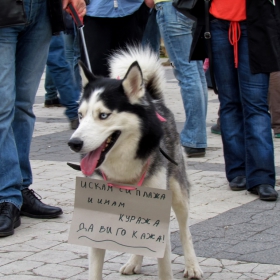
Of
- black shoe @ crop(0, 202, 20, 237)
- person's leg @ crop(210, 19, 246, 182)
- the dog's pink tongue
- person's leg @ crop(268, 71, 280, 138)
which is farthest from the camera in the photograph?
person's leg @ crop(268, 71, 280, 138)

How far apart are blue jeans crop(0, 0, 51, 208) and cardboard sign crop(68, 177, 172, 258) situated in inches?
49.0

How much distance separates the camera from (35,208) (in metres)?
4.90

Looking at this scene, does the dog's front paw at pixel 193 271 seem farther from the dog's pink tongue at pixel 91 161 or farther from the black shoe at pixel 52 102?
the black shoe at pixel 52 102

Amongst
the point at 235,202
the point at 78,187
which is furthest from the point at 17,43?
the point at 235,202

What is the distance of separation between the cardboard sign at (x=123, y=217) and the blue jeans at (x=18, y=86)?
4.08 feet

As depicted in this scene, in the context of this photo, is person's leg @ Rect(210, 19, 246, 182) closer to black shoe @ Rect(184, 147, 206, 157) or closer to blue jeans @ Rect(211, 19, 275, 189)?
blue jeans @ Rect(211, 19, 275, 189)

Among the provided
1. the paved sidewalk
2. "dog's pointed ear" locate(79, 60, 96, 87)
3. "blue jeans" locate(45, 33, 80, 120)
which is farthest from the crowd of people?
"blue jeans" locate(45, 33, 80, 120)

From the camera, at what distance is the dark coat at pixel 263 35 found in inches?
201

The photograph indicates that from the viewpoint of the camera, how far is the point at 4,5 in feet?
14.3

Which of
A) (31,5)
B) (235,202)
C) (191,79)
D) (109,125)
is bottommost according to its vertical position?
(235,202)

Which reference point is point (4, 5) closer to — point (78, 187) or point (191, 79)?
point (78, 187)

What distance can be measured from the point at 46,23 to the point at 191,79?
2326 millimetres

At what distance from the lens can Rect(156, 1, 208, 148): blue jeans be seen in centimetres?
658

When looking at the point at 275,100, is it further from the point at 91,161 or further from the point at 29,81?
the point at 91,161
